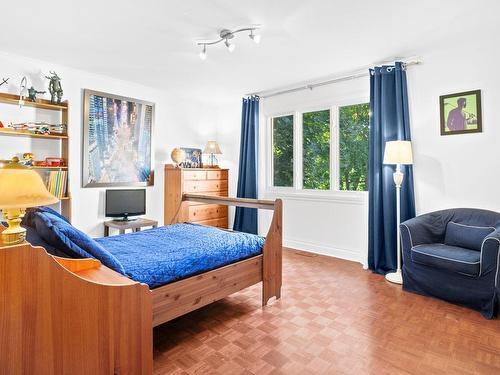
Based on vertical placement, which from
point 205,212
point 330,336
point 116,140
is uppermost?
point 116,140

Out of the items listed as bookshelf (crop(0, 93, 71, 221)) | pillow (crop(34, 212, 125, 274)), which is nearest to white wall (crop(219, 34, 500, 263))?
pillow (crop(34, 212, 125, 274))

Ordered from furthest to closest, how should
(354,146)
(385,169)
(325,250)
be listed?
(325,250) → (354,146) → (385,169)

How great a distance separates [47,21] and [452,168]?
424 centimetres

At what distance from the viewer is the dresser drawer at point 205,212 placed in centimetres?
468

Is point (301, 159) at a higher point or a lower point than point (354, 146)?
lower

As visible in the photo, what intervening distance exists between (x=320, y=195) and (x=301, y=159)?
0.69 metres

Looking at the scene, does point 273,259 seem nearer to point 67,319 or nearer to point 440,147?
point 67,319

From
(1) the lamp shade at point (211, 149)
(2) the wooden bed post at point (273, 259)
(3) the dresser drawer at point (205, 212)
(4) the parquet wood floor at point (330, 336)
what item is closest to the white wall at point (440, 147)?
(4) the parquet wood floor at point (330, 336)

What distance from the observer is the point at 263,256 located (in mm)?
2693

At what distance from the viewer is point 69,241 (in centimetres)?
157

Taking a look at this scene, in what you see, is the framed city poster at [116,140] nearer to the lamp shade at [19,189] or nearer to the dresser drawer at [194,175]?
the dresser drawer at [194,175]

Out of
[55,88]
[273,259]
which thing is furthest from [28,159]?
[273,259]

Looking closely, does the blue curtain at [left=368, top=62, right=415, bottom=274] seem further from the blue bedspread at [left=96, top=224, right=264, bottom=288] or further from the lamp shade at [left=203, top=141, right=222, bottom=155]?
the lamp shade at [left=203, top=141, right=222, bottom=155]

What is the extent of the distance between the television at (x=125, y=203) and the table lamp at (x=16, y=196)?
10.1ft
